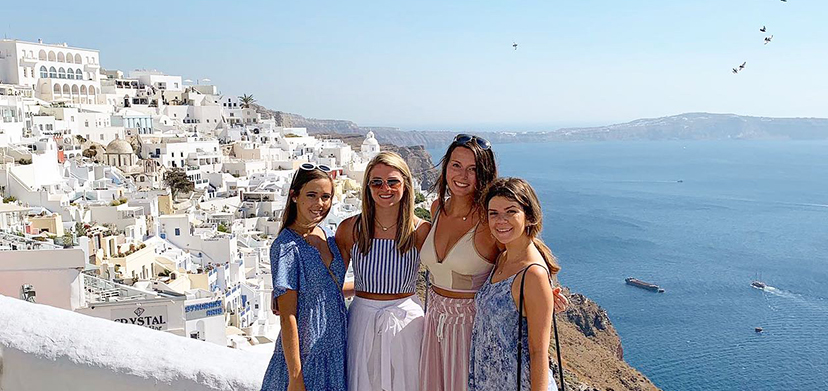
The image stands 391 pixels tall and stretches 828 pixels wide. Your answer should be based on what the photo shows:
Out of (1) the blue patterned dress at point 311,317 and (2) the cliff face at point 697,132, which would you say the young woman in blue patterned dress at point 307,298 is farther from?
(2) the cliff face at point 697,132

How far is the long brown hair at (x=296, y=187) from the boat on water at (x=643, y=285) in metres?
36.0

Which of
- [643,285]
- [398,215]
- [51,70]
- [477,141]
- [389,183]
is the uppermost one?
[51,70]

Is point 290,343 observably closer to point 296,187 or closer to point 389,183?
point 296,187

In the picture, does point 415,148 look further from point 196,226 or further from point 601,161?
point 196,226

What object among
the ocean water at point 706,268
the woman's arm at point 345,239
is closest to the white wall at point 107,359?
the woman's arm at point 345,239

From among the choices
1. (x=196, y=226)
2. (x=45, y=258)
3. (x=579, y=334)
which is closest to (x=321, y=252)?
(x=45, y=258)

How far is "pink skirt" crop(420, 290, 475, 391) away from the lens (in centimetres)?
222

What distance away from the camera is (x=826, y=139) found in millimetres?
184500

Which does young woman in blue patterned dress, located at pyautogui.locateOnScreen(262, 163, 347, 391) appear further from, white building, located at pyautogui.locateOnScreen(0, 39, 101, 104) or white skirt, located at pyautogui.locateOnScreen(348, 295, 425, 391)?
white building, located at pyautogui.locateOnScreen(0, 39, 101, 104)

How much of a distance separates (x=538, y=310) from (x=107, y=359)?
4.88 feet

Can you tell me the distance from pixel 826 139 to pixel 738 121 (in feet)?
81.2

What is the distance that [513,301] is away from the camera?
2027 mm

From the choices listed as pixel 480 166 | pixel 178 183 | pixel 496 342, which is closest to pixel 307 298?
pixel 496 342

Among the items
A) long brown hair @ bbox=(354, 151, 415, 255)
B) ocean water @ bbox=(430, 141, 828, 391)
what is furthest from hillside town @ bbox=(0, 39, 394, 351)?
ocean water @ bbox=(430, 141, 828, 391)
